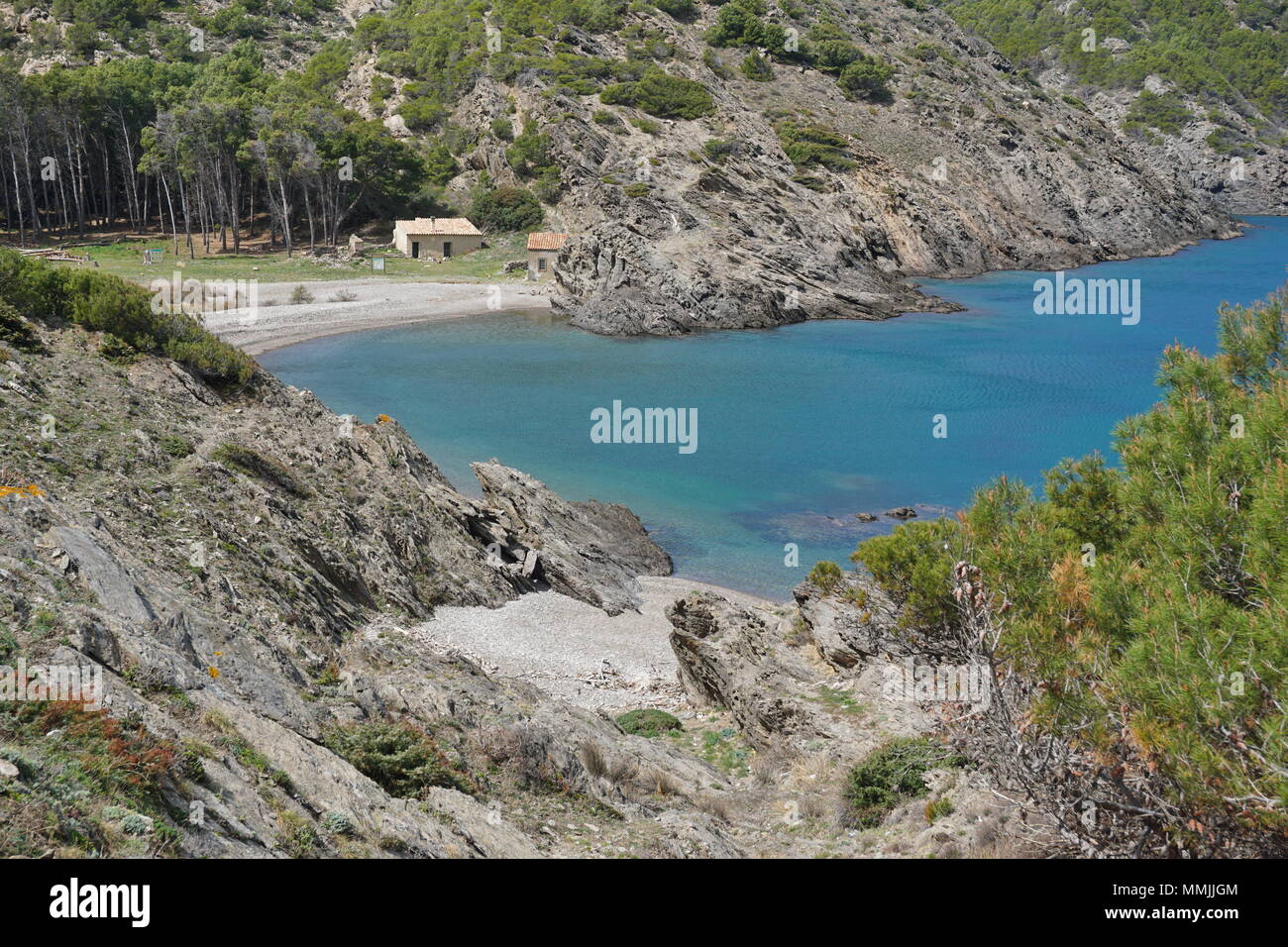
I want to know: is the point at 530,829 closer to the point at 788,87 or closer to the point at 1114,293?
the point at 1114,293

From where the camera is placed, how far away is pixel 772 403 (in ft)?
171

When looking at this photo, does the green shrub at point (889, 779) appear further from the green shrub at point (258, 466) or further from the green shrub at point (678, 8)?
the green shrub at point (678, 8)

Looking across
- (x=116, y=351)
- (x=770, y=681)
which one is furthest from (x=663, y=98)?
(x=770, y=681)

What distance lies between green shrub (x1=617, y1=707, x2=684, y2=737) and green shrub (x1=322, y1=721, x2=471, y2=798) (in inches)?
248

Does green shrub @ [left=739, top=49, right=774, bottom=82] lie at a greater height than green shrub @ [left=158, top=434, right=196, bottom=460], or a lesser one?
greater

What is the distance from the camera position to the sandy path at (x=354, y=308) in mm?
60853

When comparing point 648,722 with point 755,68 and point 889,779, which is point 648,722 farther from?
point 755,68

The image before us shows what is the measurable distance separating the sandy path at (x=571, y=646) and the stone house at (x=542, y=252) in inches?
2337

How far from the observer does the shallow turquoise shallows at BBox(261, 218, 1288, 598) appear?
1430 inches

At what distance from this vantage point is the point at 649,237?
3024 inches

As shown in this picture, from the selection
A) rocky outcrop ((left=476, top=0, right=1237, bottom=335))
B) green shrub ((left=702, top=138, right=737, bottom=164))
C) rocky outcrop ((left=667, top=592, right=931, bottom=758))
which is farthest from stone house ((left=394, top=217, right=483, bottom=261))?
rocky outcrop ((left=667, top=592, right=931, bottom=758))

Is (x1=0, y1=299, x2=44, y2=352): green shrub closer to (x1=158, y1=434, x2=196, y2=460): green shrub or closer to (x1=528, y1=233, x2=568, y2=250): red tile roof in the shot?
(x1=158, y1=434, x2=196, y2=460): green shrub

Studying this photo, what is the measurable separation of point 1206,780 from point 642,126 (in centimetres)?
9155

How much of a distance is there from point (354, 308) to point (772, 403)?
110ft
